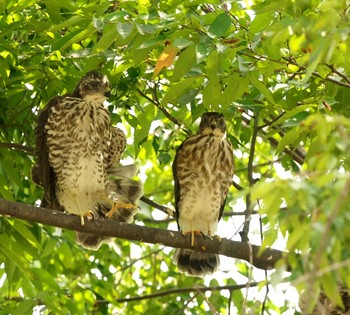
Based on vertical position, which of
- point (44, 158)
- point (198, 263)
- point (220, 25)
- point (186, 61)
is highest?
point (220, 25)

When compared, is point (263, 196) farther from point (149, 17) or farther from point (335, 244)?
point (149, 17)

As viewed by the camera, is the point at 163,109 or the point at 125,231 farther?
the point at 163,109

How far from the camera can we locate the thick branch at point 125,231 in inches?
242

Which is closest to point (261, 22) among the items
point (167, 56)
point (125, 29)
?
point (167, 56)

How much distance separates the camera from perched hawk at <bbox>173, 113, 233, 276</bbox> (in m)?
7.73

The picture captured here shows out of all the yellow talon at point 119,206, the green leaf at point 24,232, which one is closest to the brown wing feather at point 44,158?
the green leaf at point 24,232

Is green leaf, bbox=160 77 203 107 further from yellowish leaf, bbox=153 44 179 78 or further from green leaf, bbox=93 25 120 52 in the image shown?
green leaf, bbox=93 25 120 52

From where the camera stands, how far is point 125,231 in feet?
21.2

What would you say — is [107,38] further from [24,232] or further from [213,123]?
[24,232]

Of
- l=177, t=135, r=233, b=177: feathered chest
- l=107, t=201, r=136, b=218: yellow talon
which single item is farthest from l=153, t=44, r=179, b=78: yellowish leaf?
l=177, t=135, r=233, b=177: feathered chest

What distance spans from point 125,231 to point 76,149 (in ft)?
3.70

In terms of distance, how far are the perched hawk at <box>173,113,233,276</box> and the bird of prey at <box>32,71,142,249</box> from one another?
487 mm

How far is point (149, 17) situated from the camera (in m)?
5.79

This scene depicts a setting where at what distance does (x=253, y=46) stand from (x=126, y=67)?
101cm
